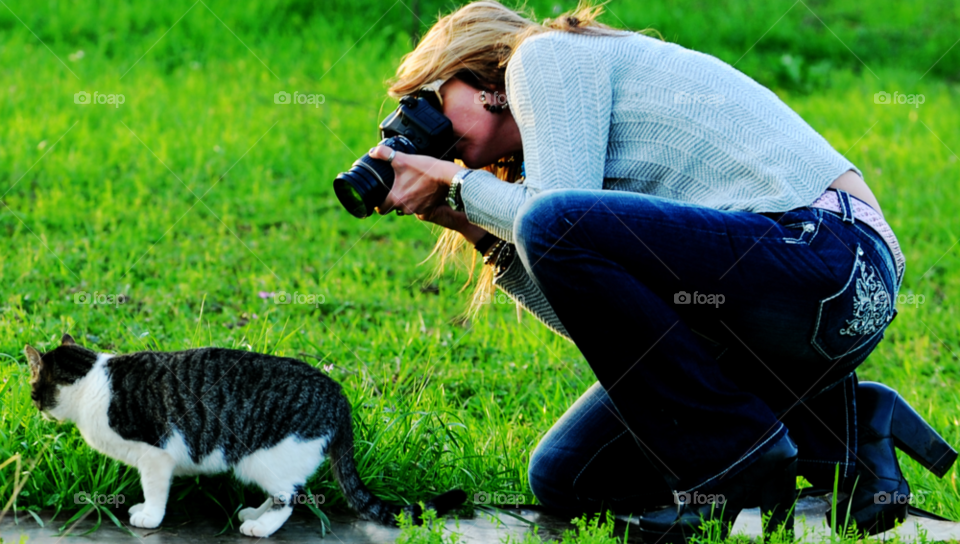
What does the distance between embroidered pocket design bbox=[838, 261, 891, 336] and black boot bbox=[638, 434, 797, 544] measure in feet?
0.93

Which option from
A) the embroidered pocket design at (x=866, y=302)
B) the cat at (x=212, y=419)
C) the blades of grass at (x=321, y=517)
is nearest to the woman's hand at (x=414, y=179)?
the cat at (x=212, y=419)

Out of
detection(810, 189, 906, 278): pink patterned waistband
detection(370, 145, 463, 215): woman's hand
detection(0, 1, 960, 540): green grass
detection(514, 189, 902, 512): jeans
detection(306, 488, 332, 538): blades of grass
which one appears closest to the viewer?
detection(514, 189, 902, 512): jeans

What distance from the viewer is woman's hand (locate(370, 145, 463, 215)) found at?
2.27m

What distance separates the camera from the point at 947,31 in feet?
26.8

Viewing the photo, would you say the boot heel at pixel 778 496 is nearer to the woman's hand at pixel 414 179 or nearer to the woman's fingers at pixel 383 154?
the woman's hand at pixel 414 179

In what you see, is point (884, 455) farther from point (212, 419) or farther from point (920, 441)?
point (212, 419)

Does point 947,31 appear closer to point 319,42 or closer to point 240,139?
point 319,42

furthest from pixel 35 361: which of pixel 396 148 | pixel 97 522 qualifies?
pixel 396 148

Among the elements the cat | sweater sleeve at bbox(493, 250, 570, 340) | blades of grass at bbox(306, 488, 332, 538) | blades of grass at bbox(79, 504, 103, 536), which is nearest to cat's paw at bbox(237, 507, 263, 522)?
the cat

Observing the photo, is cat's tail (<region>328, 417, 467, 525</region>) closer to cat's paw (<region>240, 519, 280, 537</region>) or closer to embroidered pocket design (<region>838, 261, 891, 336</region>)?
cat's paw (<region>240, 519, 280, 537</region>)

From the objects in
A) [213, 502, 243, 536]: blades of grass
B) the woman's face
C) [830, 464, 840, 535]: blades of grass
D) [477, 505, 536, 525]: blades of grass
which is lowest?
[477, 505, 536, 525]: blades of grass

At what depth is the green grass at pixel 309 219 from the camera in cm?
264

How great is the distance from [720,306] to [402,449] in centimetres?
97

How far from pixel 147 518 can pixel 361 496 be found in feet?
1.60
